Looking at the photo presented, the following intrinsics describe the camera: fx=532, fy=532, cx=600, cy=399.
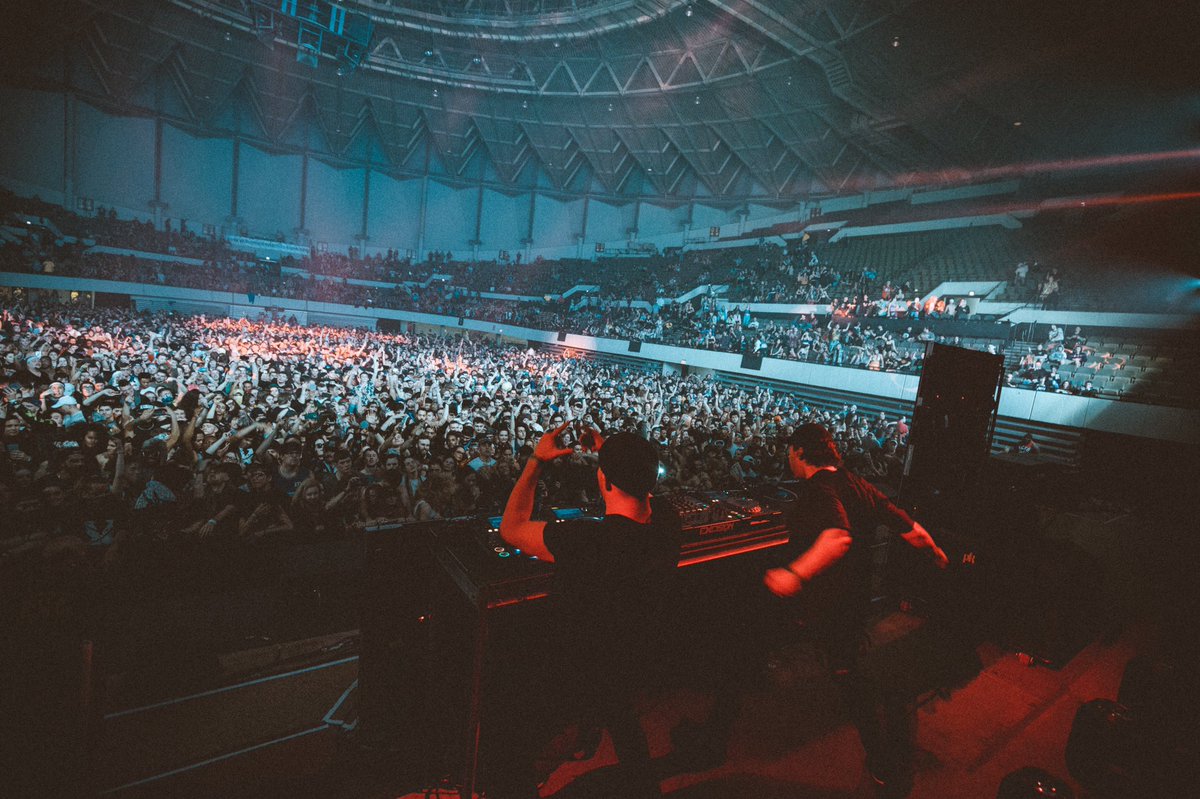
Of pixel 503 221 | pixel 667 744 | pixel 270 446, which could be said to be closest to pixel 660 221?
pixel 503 221

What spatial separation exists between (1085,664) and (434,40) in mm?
29930

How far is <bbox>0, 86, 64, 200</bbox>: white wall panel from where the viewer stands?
70.6 ft

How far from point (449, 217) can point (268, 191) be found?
31.3ft

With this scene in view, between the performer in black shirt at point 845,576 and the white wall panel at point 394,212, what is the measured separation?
34.0m

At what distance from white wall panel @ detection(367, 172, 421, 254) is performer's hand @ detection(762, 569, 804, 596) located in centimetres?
3415

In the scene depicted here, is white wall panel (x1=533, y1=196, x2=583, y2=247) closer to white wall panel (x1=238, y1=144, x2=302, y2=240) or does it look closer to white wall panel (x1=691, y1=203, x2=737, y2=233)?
white wall panel (x1=691, y1=203, x2=737, y2=233)

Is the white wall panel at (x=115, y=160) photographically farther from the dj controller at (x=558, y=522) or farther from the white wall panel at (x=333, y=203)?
the dj controller at (x=558, y=522)

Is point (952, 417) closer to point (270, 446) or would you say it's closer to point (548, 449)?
point (548, 449)

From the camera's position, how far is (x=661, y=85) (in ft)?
74.3

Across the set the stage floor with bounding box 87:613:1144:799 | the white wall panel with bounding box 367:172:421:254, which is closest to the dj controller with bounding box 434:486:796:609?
the stage floor with bounding box 87:613:1144:799

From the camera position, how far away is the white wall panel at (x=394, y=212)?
31.4 m

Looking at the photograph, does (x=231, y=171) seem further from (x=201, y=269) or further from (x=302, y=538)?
(x=302, y=538)

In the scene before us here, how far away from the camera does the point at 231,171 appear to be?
27672 millimetres

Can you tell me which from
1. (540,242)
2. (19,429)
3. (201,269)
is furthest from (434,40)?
(19,429)
